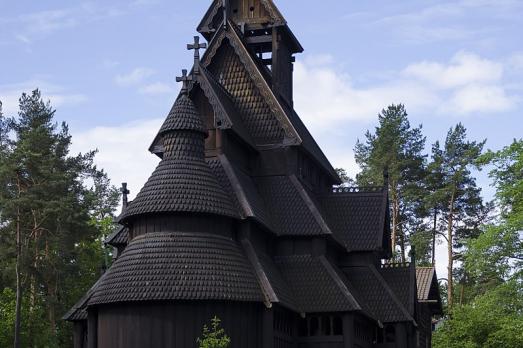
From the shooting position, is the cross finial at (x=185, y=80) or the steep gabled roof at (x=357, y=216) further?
the steep gabled roof at (x=357, y=216)

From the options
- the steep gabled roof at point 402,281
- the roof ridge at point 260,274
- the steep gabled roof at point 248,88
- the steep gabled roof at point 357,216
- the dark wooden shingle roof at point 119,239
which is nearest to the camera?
the roof ridge at point 260,274

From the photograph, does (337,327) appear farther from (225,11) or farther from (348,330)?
(225,11)

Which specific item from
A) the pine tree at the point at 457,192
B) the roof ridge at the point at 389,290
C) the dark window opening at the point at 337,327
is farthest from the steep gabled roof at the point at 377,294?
the pine tree at the point at 457,192

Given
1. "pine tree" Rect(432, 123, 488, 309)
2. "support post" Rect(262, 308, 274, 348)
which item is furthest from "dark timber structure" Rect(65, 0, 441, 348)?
"pine tree" Rect(432, 123, 488, 309)

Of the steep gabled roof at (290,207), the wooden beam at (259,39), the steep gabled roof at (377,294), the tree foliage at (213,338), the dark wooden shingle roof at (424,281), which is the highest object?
the wooden beam at (259,39)

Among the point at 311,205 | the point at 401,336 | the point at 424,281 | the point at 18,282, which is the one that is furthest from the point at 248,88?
the point at 18,282

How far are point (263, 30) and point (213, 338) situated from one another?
17.9 metres

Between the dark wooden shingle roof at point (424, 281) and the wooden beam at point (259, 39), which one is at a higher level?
the wooden beam at point (259, 39)

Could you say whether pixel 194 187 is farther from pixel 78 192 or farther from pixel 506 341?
pixel 78 192

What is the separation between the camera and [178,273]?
27812 mm

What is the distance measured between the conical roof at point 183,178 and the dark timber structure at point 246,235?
1.8 inches

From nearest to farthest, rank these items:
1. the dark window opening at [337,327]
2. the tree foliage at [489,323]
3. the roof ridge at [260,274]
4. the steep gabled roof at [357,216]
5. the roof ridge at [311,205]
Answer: the roof ridge at [260,274], the dark window opening at [337,327], the tree foliage at [489,323], the roof ridge at [311,205], the steep gabled roof at [357,216]

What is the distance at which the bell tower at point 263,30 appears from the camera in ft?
125

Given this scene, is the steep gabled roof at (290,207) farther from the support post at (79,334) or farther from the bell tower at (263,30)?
the support post at (79,334)
